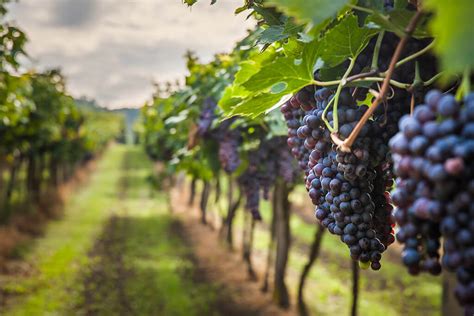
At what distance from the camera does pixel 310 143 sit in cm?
140

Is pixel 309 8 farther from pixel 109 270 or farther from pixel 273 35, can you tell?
pixel 109 270

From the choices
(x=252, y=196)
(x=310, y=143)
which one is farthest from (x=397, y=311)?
(x=310, y=143)

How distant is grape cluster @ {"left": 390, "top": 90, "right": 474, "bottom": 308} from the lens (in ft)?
2.51

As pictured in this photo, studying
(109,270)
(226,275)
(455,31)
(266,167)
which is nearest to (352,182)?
(455,31)

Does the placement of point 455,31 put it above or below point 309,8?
below

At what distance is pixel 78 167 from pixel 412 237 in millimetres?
36077

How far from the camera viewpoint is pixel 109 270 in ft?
43.4

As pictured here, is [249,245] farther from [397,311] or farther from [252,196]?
[252,196]

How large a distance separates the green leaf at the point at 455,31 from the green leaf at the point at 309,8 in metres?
0.27

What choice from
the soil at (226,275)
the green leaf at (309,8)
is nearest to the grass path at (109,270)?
the soil at (226,275)

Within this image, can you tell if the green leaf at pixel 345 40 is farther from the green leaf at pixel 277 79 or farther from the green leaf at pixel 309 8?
the green leaf at pixel 309 8

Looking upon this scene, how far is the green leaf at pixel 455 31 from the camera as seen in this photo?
23.4 inches

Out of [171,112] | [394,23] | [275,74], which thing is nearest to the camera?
[394,23]

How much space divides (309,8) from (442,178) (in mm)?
362
